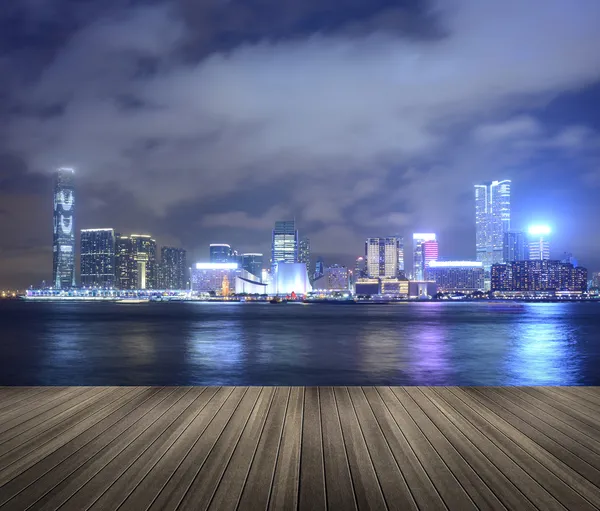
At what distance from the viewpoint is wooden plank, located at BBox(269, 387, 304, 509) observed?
350cm

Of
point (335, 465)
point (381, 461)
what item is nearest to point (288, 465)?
point (335, 465)

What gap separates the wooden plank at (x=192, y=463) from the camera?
11.4ft

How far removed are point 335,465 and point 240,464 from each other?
2.59ft

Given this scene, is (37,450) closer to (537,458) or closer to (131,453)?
(131,453)

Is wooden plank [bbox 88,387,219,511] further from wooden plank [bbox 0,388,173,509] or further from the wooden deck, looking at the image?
wooden plank [bbox 0,388,173,509]

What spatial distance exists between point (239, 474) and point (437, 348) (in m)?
26.0

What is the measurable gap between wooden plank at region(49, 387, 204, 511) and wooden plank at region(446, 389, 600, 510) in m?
3.28

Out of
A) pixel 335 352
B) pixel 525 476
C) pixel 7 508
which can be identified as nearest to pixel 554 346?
pixel 335 352

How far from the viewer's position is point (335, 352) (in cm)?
2578

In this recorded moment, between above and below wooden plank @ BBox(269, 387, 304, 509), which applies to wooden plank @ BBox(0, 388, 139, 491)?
below

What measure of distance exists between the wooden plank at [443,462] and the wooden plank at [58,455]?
298 cm

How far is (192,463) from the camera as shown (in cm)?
422

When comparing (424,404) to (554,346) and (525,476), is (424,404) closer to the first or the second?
(525,476)

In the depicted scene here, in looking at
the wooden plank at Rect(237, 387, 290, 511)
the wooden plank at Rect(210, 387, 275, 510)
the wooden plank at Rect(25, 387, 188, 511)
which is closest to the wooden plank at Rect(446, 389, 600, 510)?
the wooden plank at Rect(237, 387, 290, 511)
